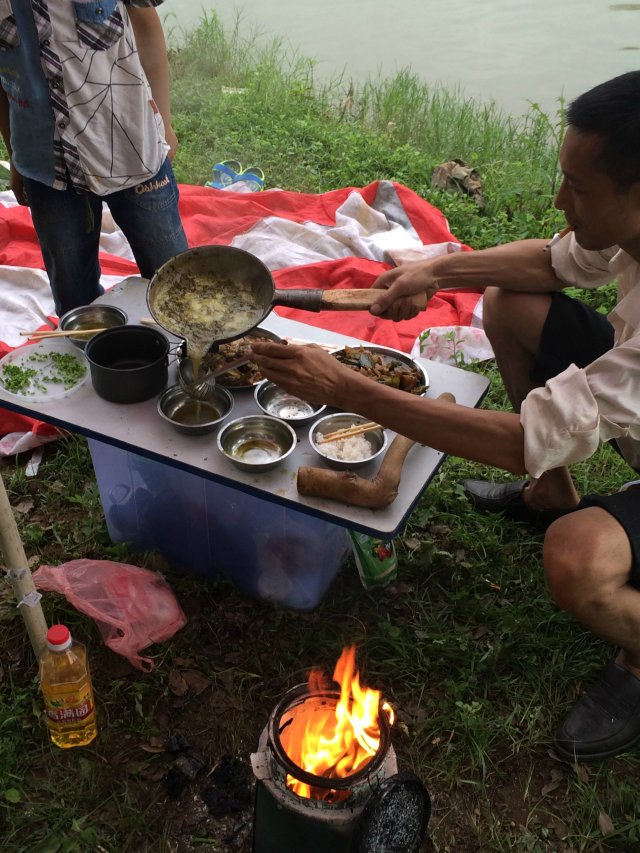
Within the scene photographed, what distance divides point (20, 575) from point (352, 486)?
1.02 m

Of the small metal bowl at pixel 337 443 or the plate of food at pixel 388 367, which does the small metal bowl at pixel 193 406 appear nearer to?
the small metal bowl at pixel 337 443

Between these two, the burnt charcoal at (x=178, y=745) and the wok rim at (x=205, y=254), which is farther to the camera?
the wok rim at (x=205, y=254)

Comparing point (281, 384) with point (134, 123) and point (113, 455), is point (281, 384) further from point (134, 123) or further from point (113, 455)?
point (134, 123)

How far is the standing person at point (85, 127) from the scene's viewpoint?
2484 mm

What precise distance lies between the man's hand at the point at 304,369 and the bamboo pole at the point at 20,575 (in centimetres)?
80

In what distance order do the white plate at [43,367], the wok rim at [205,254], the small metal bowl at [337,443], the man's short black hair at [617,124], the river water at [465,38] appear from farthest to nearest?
the river water at [465,38] < the white plate at [43,367] < the wok rim at [205,254] < the small metal bowl at [337,443] < the man's short black hair at [617,124]

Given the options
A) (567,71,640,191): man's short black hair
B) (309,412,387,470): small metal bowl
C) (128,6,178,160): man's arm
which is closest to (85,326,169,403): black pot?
(309,412,387,470): small metal bowl

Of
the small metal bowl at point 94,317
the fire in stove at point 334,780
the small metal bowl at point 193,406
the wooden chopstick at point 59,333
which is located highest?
the wooden chopstick at point 59,333

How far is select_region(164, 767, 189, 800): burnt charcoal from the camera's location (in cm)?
219

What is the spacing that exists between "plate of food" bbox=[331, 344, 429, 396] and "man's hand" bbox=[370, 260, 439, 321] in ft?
0.49

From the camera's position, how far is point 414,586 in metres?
2.88

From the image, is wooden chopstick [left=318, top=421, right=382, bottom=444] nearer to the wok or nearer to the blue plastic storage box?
the blue plastic storage box

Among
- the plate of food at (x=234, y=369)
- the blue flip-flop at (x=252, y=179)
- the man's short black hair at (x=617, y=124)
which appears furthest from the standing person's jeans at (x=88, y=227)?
the blue flip-flop at (x=252, y=179)

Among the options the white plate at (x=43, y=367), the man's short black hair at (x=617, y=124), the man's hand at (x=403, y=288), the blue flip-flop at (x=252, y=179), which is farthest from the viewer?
the blue flip-flop at (x=252, y=179)
